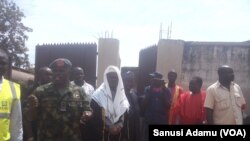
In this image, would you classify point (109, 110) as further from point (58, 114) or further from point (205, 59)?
point (205, 59)

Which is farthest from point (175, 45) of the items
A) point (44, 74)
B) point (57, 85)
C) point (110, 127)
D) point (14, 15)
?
point (14, 15)

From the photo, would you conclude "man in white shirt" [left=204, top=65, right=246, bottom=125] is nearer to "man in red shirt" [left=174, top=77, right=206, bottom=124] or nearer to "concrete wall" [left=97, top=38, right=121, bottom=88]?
"man in red shirt" [left=174, top=77, right=206, bottom=124]

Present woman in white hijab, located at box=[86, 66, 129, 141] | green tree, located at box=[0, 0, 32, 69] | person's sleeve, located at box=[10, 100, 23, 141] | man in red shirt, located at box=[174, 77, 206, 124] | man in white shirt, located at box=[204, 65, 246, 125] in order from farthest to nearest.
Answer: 1. green tree, located at box=[0, 0, 32, 69]
2. man in red shirt, located at box=[174, 77, 206, 124]
3. man in white shirt, located at box=[204, 65, 246, 125]
4. woman in white hijab, located at box=[86, 66, 129, 141]
5. person's sleeve, located at box=[10, 100, 23, 141]

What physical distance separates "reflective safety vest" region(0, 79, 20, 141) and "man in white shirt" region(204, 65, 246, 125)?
294cm

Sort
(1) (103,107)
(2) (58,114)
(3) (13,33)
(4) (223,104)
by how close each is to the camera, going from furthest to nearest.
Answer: (3) (13,33)
(4) (223,104)
(1) (103,107)
(2) (58,114)

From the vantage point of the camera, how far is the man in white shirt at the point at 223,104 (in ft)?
19.5

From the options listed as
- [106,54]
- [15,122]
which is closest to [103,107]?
[15,122]

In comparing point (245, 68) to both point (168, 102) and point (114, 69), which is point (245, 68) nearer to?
point (168, 102)

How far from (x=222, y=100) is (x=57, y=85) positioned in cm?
250

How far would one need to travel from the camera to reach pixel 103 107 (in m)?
5.71

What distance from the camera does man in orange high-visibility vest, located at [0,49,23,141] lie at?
395 cm

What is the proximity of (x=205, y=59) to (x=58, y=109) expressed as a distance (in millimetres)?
6087

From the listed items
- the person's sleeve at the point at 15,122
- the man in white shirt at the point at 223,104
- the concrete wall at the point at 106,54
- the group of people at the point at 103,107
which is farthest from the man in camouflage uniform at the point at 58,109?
the concrete wall at the point at 106,54

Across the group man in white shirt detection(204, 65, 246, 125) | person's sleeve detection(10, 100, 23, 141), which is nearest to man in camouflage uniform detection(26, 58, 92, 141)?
person's sleeve detection(10, 100, 23, 141)
